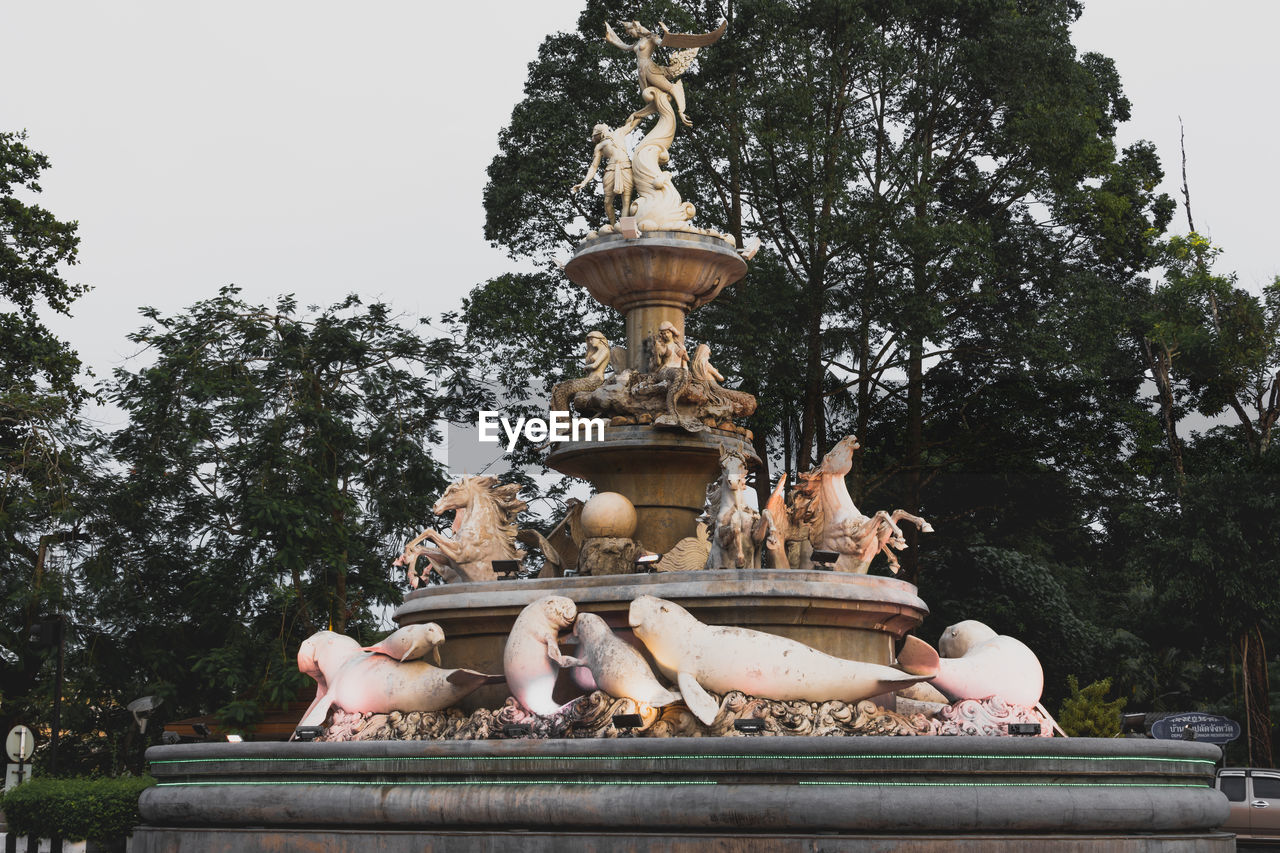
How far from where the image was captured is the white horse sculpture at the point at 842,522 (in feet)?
44.6

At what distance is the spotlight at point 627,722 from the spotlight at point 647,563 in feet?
6.38

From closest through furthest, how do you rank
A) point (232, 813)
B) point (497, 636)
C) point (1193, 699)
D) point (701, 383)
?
point (232, 813), point (497, 636), point (701, 383), point (1193, 699)

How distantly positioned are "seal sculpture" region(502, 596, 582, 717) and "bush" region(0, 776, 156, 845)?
11.7ft

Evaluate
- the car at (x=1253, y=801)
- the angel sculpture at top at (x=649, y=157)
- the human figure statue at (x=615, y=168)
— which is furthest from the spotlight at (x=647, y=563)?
the car at (x=1253, y=801)

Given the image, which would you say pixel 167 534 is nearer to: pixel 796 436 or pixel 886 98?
pixel 796 436

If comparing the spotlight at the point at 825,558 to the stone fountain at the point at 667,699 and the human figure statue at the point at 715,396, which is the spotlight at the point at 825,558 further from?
the human figure statue at the point at 715,396

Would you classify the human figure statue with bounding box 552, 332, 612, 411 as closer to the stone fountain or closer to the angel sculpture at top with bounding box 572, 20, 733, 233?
the stone fountain

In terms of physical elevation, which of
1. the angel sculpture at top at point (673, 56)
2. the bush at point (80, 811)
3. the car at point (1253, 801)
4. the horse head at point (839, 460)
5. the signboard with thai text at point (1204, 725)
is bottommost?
the car at point (1253, 801)

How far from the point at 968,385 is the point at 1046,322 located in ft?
9.30

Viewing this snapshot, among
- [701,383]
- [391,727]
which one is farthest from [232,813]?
[701,383]

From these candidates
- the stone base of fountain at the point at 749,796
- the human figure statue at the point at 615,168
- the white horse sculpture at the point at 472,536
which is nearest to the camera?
the stone base of fountain at the point at 749,796

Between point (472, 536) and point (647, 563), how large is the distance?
6.69ft

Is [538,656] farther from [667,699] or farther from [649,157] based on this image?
[649,157]

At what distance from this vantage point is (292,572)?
2523 cm
